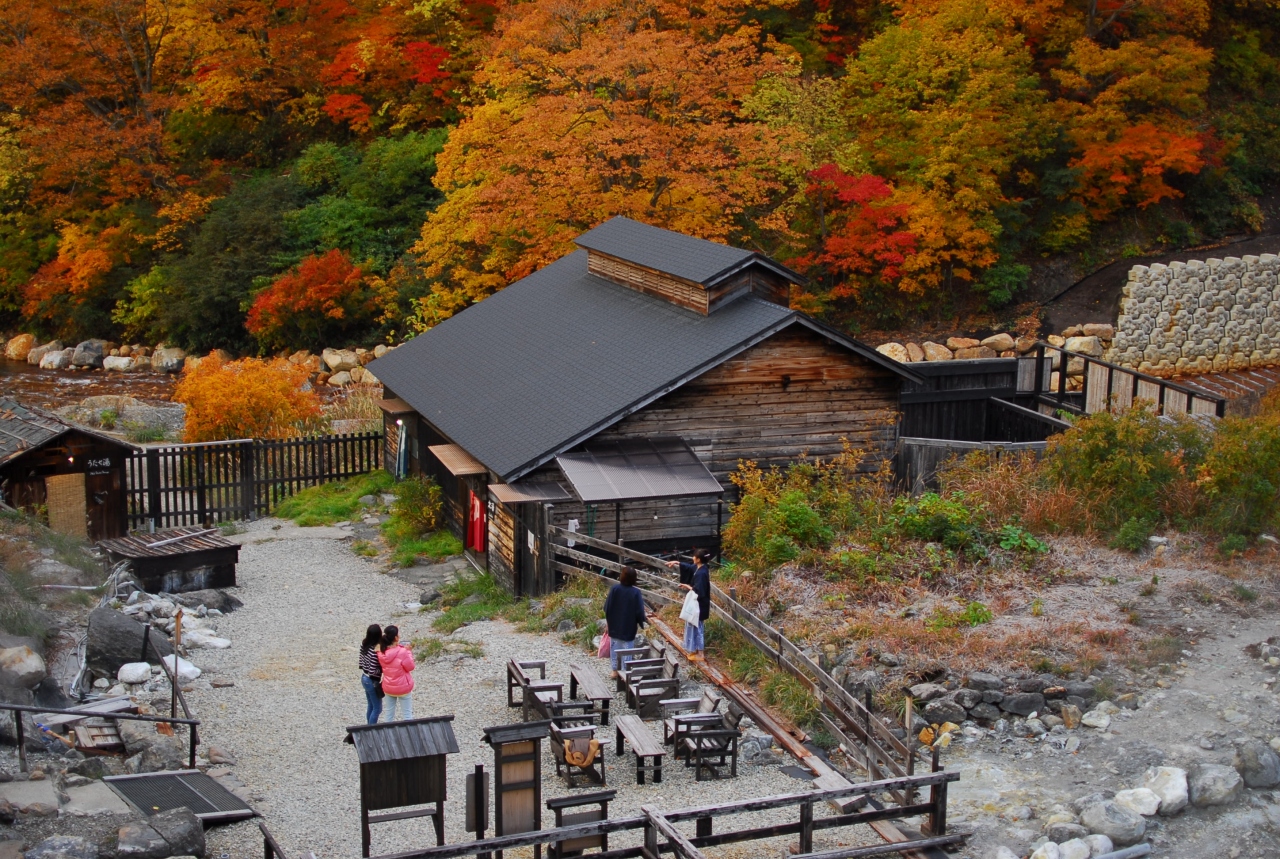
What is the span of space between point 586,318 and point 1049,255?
20.4 m

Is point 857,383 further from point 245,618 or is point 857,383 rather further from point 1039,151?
point 1039,151

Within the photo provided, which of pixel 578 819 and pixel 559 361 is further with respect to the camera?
pixel 559 361

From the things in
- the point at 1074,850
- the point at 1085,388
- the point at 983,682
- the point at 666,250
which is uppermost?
the point at 666,250

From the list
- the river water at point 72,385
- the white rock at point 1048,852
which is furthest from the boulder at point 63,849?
the river water at point 72,385

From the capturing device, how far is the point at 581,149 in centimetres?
3275

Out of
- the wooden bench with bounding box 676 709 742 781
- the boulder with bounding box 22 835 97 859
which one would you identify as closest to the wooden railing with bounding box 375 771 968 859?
the wooden bench with bounding box 676 709 742 781

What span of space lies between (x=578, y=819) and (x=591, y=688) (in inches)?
130

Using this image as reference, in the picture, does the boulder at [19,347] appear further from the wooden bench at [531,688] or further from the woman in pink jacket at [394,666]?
the woman in pink jacket at [394,666]

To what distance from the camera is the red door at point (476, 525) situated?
22188 mm

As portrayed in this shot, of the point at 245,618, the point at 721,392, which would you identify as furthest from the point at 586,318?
the point at 245,618

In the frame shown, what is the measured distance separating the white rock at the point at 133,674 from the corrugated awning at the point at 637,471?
252 inches

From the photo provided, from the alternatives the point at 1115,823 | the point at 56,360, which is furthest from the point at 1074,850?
the point at 56,360

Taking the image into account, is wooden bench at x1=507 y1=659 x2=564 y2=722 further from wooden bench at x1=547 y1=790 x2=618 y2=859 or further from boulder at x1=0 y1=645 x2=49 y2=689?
boulder at x1=0 y1=645 x2=49 y2=689

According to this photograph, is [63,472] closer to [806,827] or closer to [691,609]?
[691,609]
